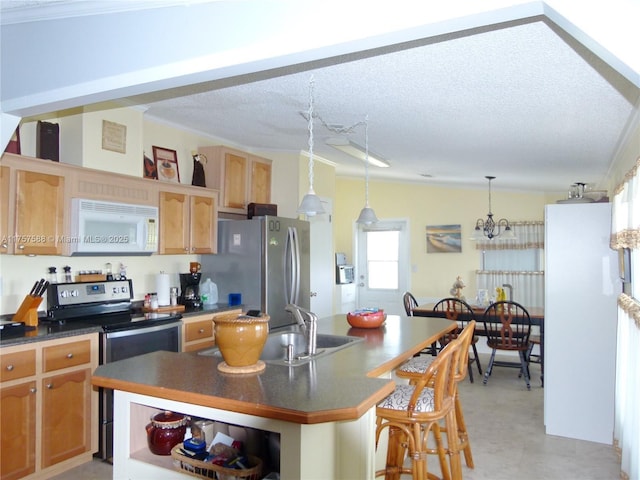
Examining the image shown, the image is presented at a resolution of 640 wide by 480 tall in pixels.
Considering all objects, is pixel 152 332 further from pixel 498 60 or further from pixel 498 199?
pixel 498 199

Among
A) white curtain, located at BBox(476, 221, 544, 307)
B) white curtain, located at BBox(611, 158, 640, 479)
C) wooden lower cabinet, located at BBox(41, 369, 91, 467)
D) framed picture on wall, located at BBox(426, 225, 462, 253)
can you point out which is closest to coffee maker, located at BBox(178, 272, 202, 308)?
wooden lower cabinet, located at BBox(41, 369, 91, 467)

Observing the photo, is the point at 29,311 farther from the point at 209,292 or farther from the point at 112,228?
the point at 209,292

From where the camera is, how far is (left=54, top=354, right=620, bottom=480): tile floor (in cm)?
305

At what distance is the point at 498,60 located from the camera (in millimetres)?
2354

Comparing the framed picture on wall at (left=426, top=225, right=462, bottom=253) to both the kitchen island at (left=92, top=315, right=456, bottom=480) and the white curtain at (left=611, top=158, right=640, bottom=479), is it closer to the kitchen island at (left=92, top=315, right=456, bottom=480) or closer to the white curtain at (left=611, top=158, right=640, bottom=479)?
the white curtain at (left=611, top=158, right=640, bottom=479)

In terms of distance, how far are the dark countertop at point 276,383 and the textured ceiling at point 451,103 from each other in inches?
58.6

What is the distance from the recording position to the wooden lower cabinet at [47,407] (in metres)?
2.72

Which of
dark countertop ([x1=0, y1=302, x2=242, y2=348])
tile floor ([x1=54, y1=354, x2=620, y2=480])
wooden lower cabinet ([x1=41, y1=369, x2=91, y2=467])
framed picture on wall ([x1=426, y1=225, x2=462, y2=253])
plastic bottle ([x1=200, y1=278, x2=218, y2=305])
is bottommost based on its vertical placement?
tile floor ([x1=54, y1=354, x2=620, y2=480])

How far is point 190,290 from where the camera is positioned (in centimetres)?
449

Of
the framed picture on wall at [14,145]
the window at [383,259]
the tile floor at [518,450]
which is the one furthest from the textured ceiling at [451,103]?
the window at [383,259]

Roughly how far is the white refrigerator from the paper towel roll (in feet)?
9.95

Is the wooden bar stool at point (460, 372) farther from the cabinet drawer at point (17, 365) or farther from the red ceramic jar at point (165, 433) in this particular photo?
Result: the cabinet drawer at point (17, 365)

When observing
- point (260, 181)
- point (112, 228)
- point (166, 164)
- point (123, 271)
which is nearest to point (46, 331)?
point (112, 228)

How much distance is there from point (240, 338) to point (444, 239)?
6.04 m
